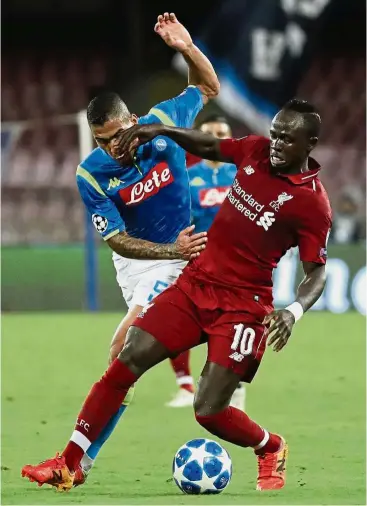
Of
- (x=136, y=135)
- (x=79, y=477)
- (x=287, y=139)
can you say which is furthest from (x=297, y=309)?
(x=79, y=477)

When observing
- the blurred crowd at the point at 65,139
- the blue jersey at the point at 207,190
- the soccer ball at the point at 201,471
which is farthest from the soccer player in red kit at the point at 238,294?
the blurred crowd at the point at 65,139

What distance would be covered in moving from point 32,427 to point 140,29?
671 inches

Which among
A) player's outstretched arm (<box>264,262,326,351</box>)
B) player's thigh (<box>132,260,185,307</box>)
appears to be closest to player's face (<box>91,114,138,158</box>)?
player's thigh (<box>132,260,185,307</box>)

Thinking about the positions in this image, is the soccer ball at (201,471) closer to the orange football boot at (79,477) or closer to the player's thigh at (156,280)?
the orange football boot at (79,477)

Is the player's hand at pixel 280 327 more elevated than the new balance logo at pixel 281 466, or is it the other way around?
the player's hand at pixel 280 327

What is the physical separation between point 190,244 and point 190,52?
53.0 inches

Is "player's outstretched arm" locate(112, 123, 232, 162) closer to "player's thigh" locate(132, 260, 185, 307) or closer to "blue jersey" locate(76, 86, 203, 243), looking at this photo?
"blue jersey" locate(76, 86, 203, 243)

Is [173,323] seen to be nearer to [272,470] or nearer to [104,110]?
[272,470]

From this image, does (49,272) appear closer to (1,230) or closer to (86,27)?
(1,230)

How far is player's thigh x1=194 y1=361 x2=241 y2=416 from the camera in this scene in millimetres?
6508

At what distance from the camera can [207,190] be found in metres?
10.4

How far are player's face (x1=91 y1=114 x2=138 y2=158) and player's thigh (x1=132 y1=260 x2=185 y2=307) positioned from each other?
1029mm

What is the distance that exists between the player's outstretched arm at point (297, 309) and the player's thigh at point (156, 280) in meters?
1.43

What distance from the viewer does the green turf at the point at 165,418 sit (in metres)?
6.50
